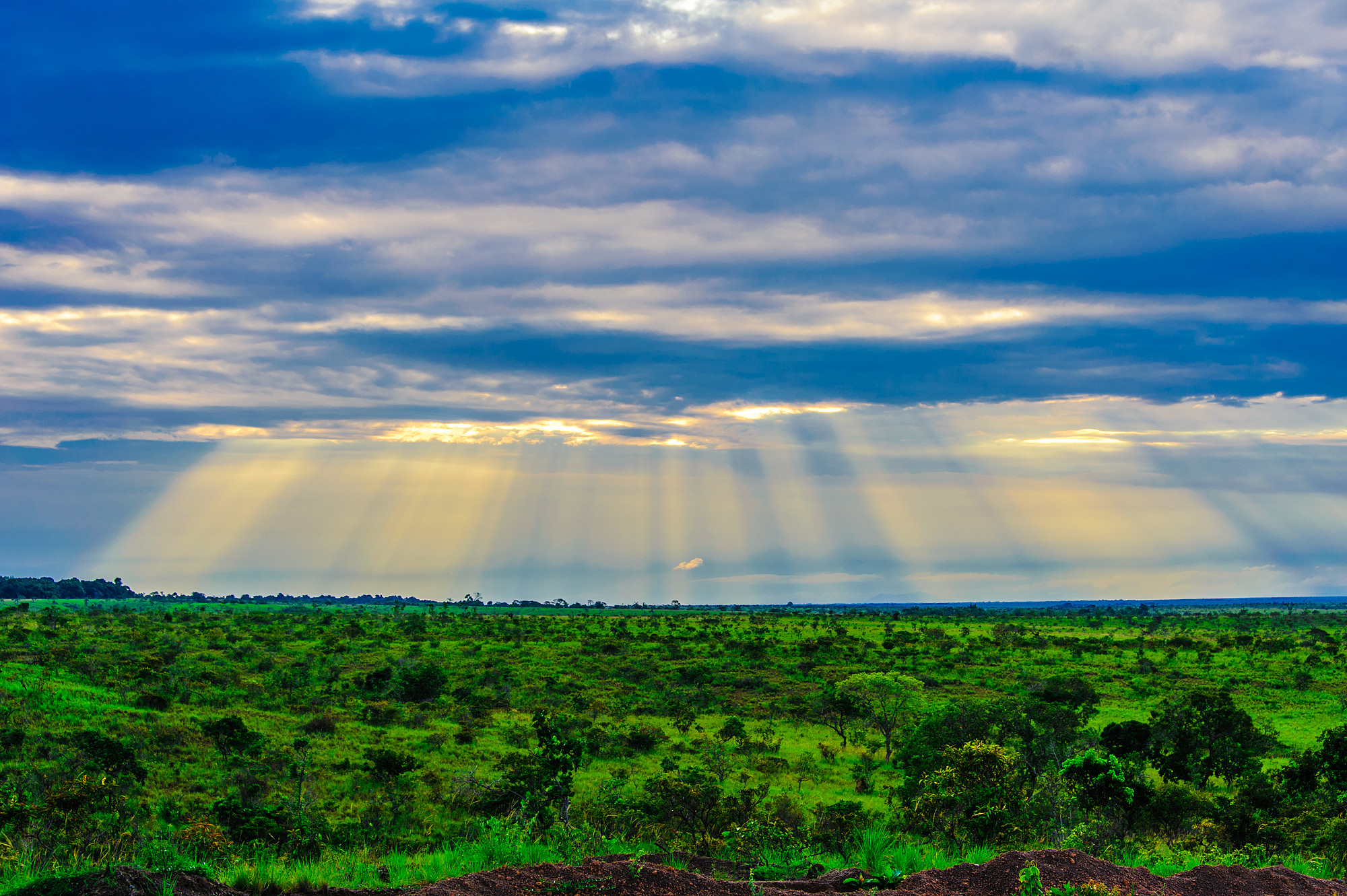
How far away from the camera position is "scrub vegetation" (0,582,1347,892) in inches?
611

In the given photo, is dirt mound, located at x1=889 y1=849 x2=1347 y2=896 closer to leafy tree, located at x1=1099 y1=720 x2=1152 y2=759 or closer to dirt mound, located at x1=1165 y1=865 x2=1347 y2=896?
dirt mound, located at x1=1165 y1=865 x2=1347 y2=896

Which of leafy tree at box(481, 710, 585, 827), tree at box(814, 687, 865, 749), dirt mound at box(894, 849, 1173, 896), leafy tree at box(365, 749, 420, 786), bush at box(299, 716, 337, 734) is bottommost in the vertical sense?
tree at box(814, 687, 865, 749)

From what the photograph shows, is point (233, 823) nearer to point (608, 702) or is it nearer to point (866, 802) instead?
point (866, 802)

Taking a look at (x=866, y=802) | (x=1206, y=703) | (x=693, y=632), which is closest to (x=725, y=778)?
(x=866, y=802)

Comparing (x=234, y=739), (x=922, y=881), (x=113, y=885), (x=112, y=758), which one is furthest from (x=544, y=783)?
(x=234, y=739)

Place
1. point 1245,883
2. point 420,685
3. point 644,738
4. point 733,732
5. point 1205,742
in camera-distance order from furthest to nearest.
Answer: point 420,685, point 733,732, point 644,738, point 1205,742, point 1245,883

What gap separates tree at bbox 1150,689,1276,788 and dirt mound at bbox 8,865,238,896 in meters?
36.2

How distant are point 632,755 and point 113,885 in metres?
35.0

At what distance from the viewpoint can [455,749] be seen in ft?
136

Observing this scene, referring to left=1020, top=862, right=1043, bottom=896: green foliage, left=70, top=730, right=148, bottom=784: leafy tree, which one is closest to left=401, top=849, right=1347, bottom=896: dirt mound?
left=1020, top=862, right=1043, bottom=896: green foliage

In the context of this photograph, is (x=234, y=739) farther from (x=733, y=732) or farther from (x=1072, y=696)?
(x=1072, y=696)

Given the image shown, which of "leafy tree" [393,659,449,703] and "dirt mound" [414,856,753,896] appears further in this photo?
"leafy tree" [393,659,449,703]

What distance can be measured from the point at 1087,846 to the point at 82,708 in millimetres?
43909

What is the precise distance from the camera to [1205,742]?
120 ft
